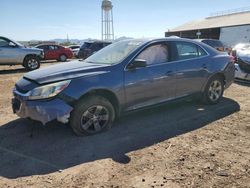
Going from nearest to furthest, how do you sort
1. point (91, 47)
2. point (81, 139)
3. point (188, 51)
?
point (81, 139) < point (188, 51) < point (91, 47)

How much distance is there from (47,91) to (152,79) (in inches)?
75.9

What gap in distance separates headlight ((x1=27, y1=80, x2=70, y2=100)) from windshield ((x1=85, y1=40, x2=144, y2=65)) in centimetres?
107

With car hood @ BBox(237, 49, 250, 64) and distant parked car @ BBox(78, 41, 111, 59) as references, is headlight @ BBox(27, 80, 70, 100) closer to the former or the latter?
car hood @ BBox(237, 49, 250, 64)

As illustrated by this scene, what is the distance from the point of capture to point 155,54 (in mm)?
5238

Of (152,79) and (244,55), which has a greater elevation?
(244,55)

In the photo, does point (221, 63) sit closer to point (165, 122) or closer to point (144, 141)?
point (165, 122)

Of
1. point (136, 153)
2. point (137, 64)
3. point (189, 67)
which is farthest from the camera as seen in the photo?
point (189, 67)

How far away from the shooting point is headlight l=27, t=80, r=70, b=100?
13.6 feet

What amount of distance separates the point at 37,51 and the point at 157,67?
35.7ft

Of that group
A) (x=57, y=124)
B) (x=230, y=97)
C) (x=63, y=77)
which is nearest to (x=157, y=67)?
(x=63, y=77)

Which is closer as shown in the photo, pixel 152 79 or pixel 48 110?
pixel 48 110

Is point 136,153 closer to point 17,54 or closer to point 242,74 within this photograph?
point 242,74

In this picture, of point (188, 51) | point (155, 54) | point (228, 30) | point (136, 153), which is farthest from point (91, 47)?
point (228, 30)

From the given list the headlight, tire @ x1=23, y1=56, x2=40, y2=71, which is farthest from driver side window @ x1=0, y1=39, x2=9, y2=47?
the headlight
